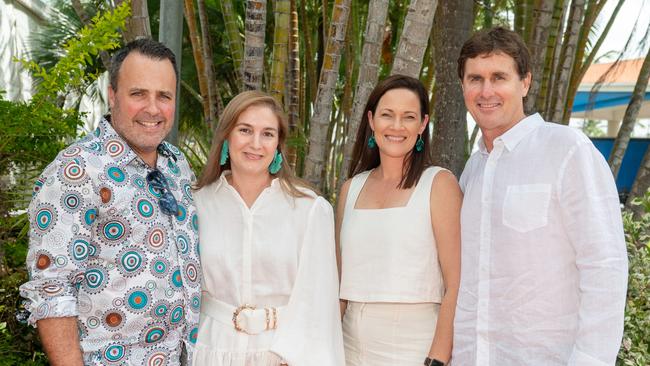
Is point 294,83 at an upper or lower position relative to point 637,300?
upper

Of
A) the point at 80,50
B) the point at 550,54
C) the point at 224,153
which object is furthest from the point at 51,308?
the point at 550,54

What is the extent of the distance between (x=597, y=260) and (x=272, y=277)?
3.95 ft

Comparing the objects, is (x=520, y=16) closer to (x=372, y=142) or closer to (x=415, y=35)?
(x=415, y=35)

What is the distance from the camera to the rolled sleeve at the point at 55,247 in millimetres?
2148

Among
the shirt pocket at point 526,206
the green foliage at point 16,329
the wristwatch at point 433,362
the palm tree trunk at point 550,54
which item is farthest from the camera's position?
the palm tree trunk at point 550,54

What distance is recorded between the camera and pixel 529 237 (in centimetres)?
227

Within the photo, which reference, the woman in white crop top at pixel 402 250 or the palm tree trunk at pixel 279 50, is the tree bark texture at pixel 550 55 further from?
the woman in white crop top at pixel 402 250

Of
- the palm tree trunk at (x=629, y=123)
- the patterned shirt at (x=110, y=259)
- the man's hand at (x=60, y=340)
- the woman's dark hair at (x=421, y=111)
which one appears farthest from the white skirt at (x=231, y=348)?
the palm tree trunk at (x=629, y=123)

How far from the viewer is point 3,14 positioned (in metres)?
11.4

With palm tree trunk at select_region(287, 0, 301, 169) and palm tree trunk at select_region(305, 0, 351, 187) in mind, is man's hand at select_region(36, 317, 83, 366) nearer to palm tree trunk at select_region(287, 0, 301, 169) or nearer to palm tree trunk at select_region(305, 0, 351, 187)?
palm tree trunk at select_region(305, 0, 351, 187)

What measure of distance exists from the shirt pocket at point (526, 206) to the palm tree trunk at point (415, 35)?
130cm

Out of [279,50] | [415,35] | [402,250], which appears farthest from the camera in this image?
[279,50]

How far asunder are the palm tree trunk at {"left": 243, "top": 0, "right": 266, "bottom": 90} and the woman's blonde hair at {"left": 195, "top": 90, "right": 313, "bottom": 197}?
1.18 meters

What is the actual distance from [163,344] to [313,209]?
79 cm
